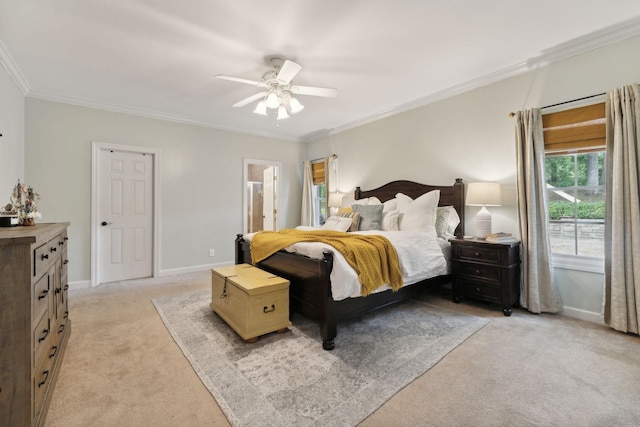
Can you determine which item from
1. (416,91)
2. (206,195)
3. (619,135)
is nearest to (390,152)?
(416,91)

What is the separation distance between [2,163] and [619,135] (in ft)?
18.9

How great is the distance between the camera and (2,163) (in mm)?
2881

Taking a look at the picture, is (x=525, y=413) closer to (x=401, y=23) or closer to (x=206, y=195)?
(x=401, y=23)

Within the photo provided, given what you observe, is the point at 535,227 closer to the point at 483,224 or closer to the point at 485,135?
the point at 483,224

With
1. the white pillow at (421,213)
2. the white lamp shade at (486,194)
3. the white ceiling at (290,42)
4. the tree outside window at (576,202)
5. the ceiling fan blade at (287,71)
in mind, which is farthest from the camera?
the white pillow at (421,213)

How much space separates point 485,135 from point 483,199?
2.93 feet

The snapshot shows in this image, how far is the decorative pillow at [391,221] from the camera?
3.66 m

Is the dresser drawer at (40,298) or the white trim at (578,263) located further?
the white trim at (578,263)

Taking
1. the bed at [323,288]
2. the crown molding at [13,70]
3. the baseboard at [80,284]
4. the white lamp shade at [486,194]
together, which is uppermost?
the crown molding at [13,70]

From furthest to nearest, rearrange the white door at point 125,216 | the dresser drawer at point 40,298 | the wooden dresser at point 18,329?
the white door at point 125,216 < the dresser drawer at point 40,298 < the wooden dresser at point 18,329

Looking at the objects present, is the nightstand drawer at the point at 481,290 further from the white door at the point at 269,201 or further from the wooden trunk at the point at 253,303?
the white door at the point at 269,201

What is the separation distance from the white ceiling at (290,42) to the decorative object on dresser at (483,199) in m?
1.30

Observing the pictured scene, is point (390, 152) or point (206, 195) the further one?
point (206, 195)

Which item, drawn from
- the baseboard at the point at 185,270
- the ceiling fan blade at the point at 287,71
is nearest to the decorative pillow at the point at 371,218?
the ceiling fan blade at the point at 287,71
